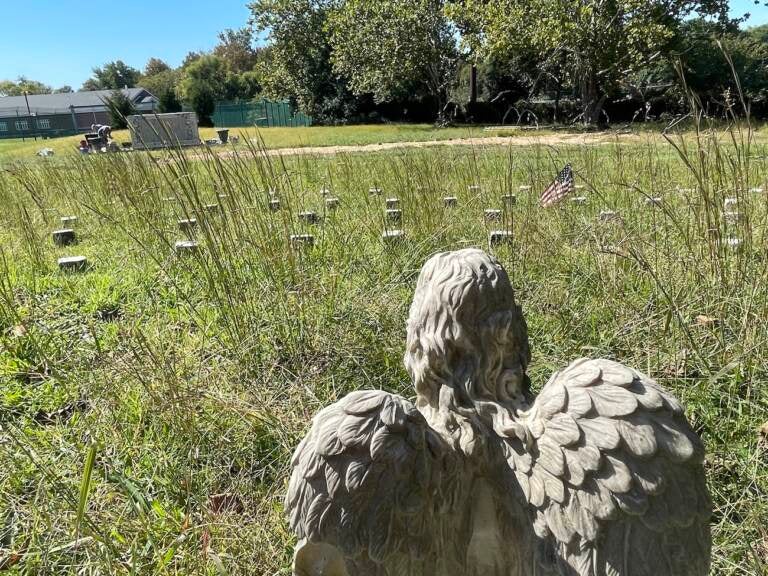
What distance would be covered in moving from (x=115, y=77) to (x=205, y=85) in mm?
25087

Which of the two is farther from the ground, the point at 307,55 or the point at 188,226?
the point at 307,55

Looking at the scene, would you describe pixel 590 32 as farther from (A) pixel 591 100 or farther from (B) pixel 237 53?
(B) pixel 237 53

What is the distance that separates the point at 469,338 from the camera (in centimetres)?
77

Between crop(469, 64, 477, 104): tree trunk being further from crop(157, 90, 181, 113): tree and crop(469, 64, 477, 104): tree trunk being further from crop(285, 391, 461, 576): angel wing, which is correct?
crop(285, 391, 461, 576): angel wing

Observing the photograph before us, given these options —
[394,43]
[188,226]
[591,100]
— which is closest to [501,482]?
[188,226]

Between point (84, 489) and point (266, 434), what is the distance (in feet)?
3.08

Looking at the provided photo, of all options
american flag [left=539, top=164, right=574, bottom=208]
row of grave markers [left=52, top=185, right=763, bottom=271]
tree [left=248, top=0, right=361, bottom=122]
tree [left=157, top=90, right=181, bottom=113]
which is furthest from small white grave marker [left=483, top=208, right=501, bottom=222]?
tree [left=157, top=90, right=181, bottom=113]

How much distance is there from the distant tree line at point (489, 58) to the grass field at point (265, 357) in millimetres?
4433

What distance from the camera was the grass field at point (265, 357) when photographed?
140cm

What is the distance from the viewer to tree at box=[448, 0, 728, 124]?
41.1ft

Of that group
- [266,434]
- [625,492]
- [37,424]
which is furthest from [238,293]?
[625,492]

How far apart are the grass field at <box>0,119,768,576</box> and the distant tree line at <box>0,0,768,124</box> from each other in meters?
4.43

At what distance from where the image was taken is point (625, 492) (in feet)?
2.07

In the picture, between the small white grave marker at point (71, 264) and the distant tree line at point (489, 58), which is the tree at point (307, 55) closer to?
the distant tree line at point (489, 58)
